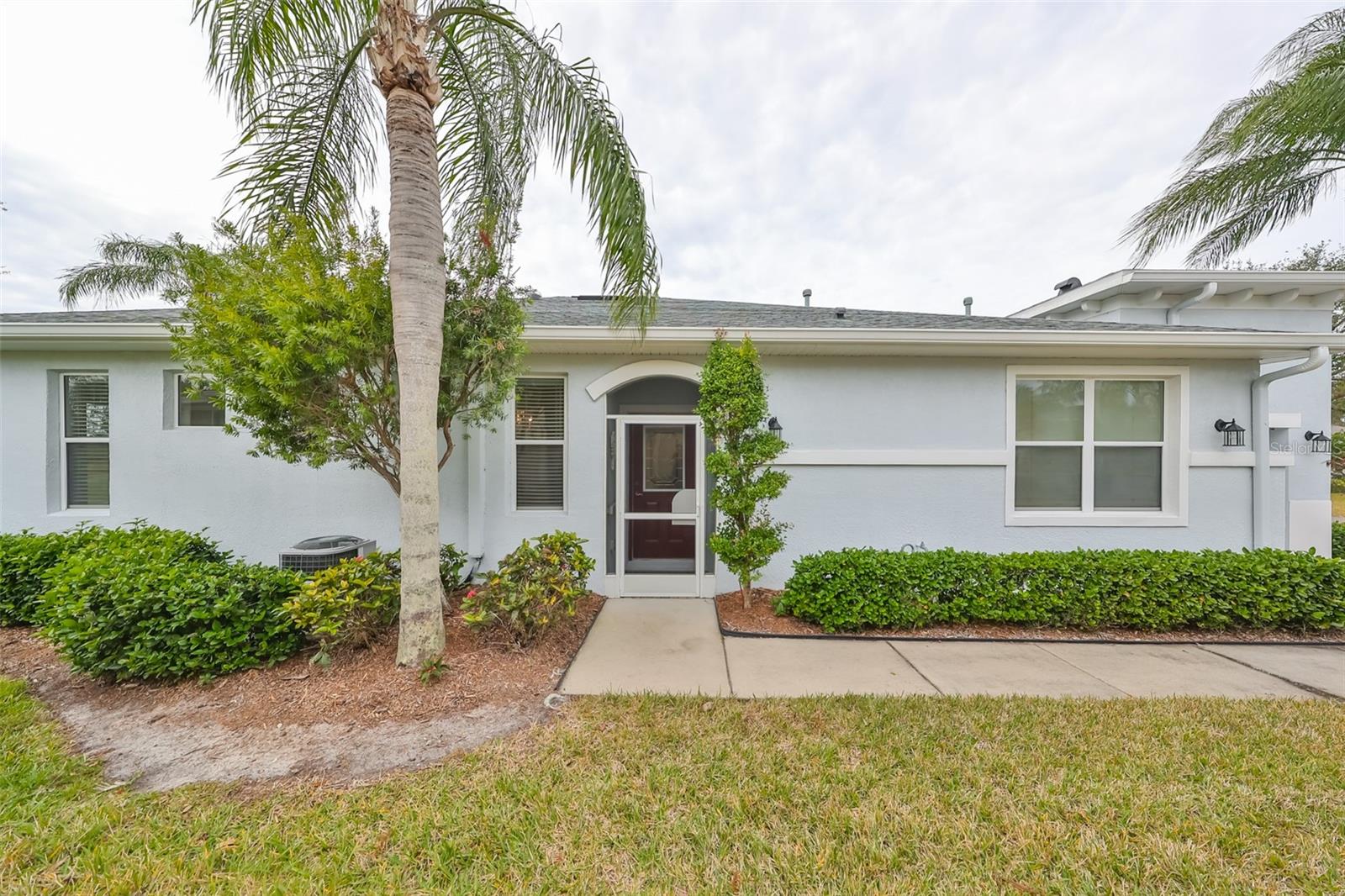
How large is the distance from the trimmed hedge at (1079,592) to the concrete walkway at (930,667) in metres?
0.32

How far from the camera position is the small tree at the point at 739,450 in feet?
16.4

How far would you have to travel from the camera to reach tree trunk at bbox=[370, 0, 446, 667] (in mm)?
3611

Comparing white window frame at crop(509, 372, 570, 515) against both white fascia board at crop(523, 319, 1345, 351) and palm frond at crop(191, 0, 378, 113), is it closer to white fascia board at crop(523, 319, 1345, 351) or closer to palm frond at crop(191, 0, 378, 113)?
white fascia board at crop(523, 319, 1345, 351)

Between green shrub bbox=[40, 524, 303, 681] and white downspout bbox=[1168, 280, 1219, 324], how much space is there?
11.9m

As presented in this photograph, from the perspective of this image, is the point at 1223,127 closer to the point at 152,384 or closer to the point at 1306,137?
the point at 1306,137

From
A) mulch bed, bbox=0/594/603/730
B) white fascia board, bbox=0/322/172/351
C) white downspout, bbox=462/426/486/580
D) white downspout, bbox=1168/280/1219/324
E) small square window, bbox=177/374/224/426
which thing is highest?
white downspout, bbox=1168/280/1219/324

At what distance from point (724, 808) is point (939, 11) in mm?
10018

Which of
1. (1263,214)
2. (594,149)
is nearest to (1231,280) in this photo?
(1263,214)

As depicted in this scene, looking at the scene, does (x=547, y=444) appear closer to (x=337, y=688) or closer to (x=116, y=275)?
(x=337, y=688)

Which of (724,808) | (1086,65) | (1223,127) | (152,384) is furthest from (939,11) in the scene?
(152,384)

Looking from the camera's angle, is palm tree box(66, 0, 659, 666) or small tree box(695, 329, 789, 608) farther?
small tree box(695, 329, 789, 608)

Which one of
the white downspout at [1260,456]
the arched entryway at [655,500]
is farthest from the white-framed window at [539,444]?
the white downspout at [1260,456]

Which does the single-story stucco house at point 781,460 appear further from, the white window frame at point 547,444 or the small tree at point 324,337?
the small tree at point 324,337

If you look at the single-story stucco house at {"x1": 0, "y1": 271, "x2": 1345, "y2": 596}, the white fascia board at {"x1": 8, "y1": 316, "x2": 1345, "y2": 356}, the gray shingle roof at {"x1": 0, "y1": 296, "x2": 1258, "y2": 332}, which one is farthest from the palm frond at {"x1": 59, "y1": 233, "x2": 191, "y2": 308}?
the white fascia board at {"x1": 8, "y1": 316, "x2": 1345, "y2": 356}
